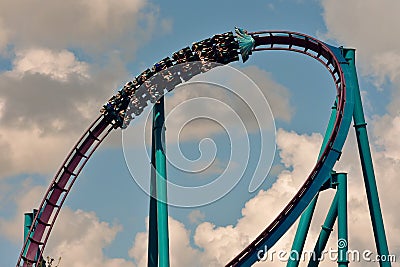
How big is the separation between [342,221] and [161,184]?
433cm

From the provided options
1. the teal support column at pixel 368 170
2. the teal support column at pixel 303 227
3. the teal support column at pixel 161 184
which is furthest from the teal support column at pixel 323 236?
the teal support column at pixel 161 184

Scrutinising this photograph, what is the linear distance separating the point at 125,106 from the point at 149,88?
944 mm

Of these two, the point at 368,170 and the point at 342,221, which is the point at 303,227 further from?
the point at 368,170

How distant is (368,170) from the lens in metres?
21.0

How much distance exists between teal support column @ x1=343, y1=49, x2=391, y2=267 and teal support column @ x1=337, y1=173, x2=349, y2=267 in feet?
1.74

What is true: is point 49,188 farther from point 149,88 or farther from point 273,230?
point 273,230

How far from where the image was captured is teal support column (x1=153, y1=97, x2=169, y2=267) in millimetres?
20703

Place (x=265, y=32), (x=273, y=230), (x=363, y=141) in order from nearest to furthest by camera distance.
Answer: (x=273, y=230) → (x=363, y=141) → (x=265, y=32)

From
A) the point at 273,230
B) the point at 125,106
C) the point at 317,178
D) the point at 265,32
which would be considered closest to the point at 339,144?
the point at 317,178

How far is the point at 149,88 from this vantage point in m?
22.9

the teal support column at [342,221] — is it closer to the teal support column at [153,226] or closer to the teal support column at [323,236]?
the teal support column at [323,236]

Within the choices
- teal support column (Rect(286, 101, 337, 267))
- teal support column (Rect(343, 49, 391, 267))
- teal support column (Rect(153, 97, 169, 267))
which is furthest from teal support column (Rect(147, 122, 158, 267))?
teal support column (Rect(343, 49, 391, 267))

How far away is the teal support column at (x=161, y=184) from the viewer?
67.9ft

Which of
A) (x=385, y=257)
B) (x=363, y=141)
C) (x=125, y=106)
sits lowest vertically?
(x=385, y=257)
